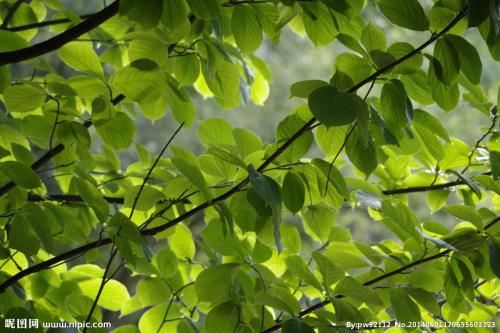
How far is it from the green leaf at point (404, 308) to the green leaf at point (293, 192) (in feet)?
0.72

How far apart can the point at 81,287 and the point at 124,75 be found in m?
0.45

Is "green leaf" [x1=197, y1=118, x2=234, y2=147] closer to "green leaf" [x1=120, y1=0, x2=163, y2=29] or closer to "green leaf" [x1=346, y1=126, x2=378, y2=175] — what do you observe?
"green leaf" [x1=346, y1=126, x2=378, y2=175]

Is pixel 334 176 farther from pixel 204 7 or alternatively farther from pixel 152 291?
pixel 152 291

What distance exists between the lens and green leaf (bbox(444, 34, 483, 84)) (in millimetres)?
681

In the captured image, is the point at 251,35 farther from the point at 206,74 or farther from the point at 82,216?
the point at 82,216

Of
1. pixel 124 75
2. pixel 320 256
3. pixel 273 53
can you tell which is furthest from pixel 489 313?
pixel 273 53

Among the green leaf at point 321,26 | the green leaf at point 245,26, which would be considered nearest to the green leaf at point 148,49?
the green leaf at point 245,26

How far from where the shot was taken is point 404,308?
820 millimetres

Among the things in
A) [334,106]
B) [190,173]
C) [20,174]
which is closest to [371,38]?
[334,106]

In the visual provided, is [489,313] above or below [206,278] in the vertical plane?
below

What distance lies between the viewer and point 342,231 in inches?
42.9

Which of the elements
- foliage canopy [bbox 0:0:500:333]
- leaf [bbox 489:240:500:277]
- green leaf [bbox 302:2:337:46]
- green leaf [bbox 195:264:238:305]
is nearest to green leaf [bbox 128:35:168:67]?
foliage canopy [bbox 0:0:500:333]

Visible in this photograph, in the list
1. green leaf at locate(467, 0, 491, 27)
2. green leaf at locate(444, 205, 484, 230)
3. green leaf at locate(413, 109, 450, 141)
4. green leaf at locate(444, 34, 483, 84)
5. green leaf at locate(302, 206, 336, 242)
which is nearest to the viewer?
green leaf at locate(467, 0, 491, 27)

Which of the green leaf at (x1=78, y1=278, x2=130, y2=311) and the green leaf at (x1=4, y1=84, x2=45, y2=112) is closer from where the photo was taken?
the green leaf at (x1=4, y1=84, x2=45, y2=112)
